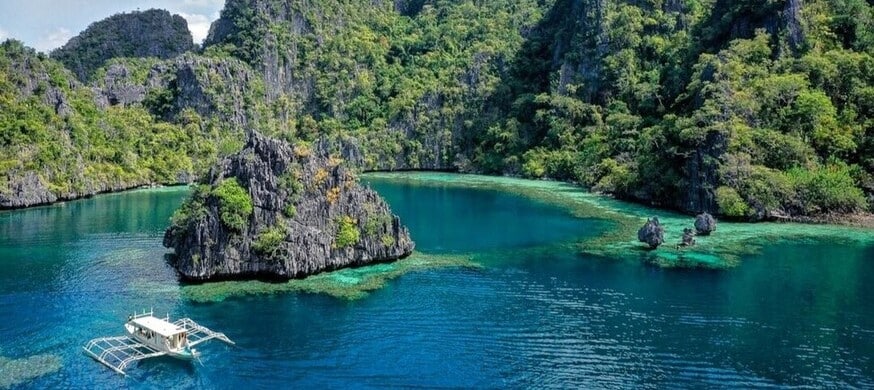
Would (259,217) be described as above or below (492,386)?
above

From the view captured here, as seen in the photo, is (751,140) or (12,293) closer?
(12,293)

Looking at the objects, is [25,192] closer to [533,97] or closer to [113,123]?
[113,123]

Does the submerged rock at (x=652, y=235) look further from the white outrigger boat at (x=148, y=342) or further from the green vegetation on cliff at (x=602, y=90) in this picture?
the white outrigger boat at (x=148, y=342)

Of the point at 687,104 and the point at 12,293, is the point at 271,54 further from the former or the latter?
the point at 12,293

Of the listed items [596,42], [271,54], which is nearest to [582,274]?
[596,42]

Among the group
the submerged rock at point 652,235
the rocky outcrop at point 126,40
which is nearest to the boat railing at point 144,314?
the submerged rock at point 652,235

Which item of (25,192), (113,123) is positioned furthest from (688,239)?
(113,123)

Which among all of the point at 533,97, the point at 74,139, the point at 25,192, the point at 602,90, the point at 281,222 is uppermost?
the point at 602,90
